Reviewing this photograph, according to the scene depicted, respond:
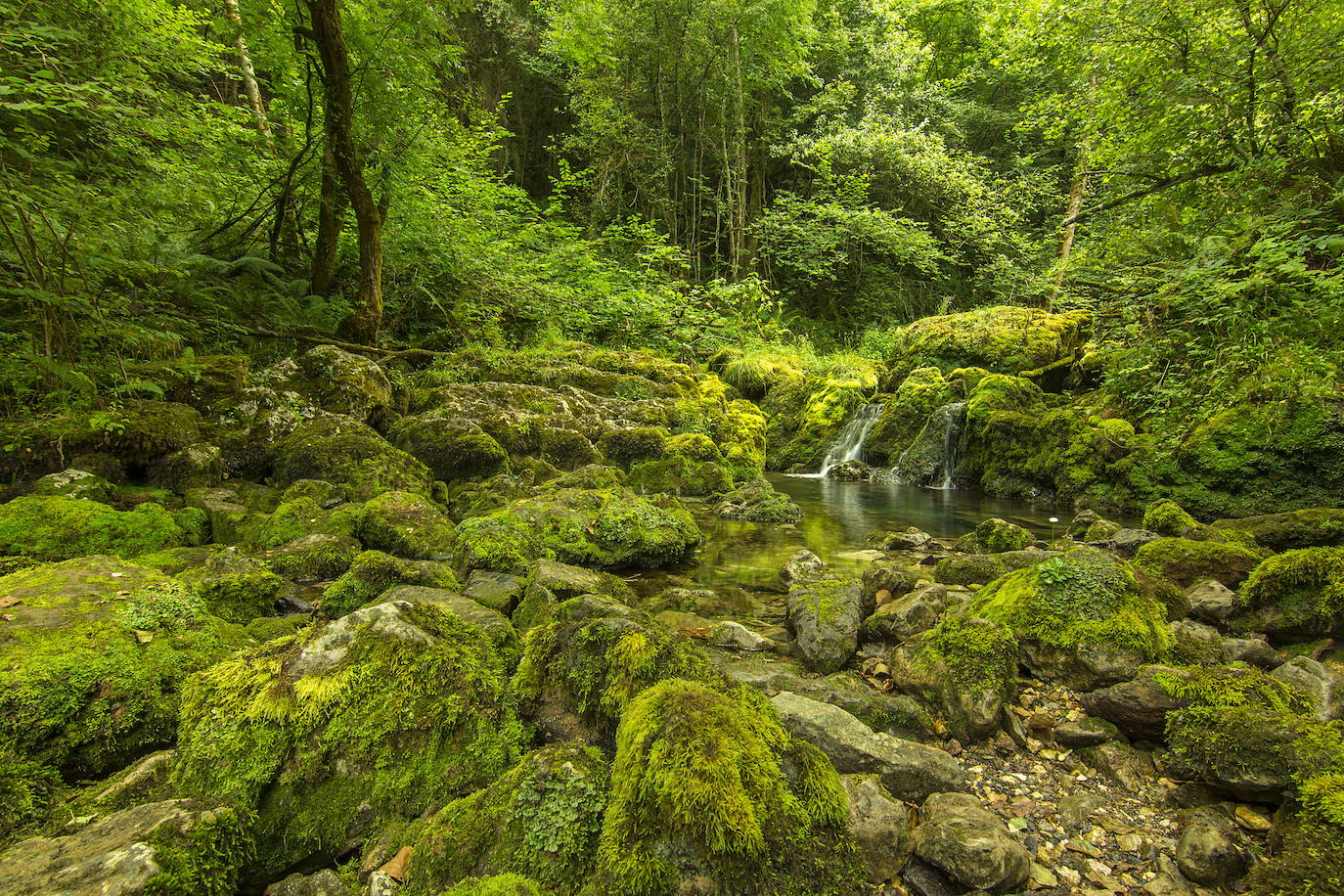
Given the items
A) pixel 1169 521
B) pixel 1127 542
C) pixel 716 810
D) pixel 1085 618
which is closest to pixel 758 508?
pixel 1127 542

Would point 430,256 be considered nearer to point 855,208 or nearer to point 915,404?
point 915,404

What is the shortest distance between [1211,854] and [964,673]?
1209 mm

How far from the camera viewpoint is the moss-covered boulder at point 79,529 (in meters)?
3.84

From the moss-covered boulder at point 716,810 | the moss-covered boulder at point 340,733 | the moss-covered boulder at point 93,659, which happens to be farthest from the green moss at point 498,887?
the moss-covered boulder at point 93,659

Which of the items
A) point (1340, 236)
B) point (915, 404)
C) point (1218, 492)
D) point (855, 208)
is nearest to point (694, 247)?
point (855, 208)

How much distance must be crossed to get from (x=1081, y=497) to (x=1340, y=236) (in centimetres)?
749

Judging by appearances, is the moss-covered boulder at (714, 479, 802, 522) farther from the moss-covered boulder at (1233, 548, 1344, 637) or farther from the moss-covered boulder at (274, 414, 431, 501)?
the moss-covered boulder at (1233, 548, 1344, 637)

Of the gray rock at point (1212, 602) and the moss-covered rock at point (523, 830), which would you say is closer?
the moss-covered rock at point (523, 830)

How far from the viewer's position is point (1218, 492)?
8.48 meters

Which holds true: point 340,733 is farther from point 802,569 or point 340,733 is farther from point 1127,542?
point 1127,542

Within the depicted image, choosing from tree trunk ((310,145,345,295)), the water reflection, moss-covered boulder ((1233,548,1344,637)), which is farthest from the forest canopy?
the water reflection

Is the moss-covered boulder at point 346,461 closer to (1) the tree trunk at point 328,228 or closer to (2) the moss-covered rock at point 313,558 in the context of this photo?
(2) the moss-covered rock at point 313,558

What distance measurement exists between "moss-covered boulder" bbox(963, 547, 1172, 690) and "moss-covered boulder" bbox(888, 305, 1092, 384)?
12609mm

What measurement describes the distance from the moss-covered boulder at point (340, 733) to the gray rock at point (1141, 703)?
3.22 metres
